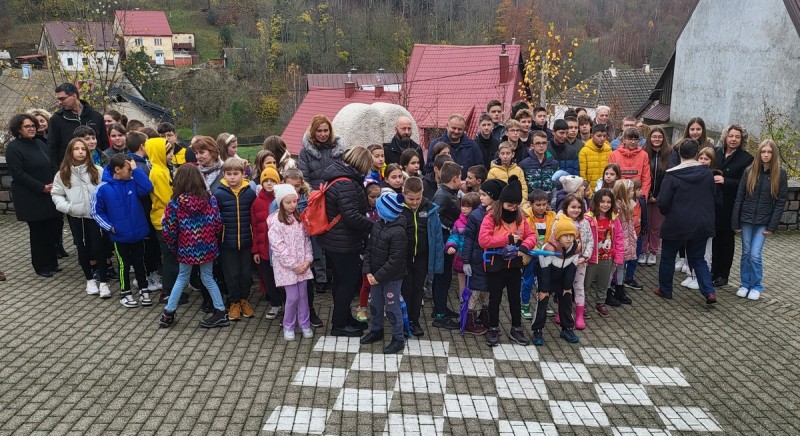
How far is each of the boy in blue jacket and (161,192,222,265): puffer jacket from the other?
695mm

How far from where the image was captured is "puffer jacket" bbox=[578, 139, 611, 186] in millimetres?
7980

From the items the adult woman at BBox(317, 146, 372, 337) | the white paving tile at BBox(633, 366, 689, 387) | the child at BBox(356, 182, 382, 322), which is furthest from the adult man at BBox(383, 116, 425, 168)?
the white paving tile at BBox(633, 366, 689, 387)

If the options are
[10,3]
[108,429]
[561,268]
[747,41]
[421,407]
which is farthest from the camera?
[10,3]

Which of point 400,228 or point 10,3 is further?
point 10,3

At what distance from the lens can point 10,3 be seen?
60.0 meters

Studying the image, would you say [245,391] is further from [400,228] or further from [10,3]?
[10,3]

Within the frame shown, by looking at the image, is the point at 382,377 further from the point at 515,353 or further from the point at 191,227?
the point at 191,227

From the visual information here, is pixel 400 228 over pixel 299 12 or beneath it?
beneath

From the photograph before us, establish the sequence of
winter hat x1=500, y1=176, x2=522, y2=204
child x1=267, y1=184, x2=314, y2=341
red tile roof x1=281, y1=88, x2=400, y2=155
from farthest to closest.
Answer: red tile roof x1=281, y1=88, x2=400, y2=155, child x1=267, y1=184, x2=314, y2=341, winter hat x1=500, y1=176, x2=522, y2=204

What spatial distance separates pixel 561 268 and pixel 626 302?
Answer: 1.64m

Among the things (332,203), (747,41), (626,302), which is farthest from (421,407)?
(747,41)

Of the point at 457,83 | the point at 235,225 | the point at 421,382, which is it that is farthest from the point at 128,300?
the point at 457,83

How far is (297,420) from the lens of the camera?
4734 millimetres

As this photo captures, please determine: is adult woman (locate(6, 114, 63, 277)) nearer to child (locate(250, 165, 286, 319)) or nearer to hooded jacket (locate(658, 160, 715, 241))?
child (locate(250, 165, 286, 319))
